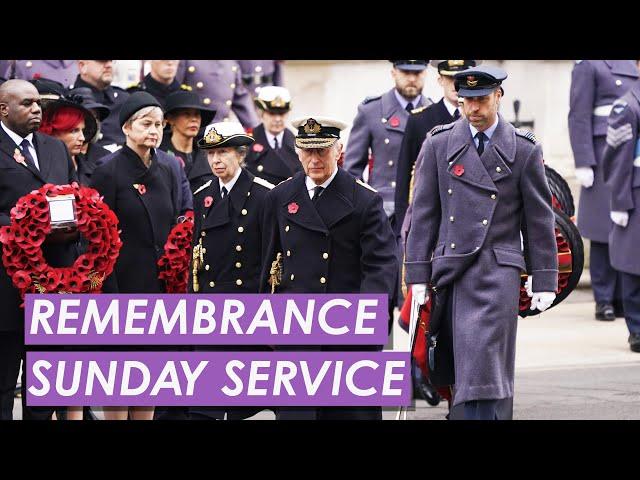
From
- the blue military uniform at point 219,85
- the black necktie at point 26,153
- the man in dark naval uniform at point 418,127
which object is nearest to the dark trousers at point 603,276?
the blue military uniform at point 219,85

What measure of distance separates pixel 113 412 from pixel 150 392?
0.76 metres

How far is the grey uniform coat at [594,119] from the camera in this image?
14.7 meters

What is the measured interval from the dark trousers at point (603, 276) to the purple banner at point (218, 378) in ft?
16.9

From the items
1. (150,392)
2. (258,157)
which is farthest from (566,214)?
(258,157)

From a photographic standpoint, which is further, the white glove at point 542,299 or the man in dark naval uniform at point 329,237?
the man in dark naval uniform at point 329,237

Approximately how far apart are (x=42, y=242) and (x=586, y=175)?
6.32 m

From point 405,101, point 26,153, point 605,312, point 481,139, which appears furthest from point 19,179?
point 605,312

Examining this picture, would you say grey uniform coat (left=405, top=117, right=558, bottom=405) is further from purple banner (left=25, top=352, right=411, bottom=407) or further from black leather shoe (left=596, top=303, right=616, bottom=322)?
black leather shoe (left=596, top=303, right=616, bottom=322)

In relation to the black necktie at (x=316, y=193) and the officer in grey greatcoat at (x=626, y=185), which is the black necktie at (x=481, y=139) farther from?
the officer in grey greatcoat at (x=626, y=185)

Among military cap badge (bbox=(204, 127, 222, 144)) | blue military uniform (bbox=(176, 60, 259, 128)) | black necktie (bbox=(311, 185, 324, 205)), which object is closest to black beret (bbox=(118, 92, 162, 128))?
military cap badge (bbox=(204, 127, 222, 144))

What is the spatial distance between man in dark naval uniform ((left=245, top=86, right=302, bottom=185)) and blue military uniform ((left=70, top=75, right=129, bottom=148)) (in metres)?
1.03

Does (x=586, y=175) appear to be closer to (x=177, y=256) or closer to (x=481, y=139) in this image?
(x=177, y=256)

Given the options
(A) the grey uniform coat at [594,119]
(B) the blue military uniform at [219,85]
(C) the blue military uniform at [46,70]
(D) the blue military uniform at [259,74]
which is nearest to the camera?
(C) the blue military uniform at [46,70]

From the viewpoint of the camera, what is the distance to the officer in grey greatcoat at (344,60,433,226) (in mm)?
12430
